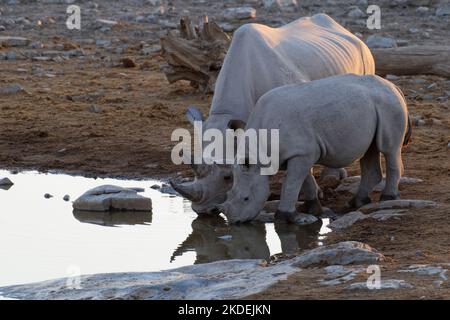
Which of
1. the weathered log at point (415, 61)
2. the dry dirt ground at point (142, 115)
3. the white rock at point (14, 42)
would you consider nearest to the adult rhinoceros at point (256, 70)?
the dry dirt ground at point (142, 115)

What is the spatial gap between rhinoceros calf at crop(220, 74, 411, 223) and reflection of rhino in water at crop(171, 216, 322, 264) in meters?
0.13

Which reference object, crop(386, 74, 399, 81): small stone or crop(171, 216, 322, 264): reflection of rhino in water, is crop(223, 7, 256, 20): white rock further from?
crop(171, 216, 322, 264): reflection of rhino in water

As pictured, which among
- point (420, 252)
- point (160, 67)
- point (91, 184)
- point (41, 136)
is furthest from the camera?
point (160, 67)

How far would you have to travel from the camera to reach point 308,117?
32.0 feet

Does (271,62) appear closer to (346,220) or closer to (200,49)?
(346,220)

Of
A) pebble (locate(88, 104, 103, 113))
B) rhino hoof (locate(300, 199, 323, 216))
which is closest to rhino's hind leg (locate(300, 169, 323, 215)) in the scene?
rhino hoof (locate(300, 199, 323, 216))

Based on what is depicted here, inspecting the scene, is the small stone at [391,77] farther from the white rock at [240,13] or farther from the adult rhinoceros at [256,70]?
the white rock at [240,13]

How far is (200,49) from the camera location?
1483cm

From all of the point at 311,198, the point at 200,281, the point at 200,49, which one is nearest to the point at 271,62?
the point at 311,198

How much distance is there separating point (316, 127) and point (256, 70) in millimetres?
1203
